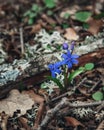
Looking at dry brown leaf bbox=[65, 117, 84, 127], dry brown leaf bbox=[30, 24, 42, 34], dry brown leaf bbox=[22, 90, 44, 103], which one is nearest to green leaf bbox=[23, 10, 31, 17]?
dry brown leaf bbox=[30, 24, 42, 34]

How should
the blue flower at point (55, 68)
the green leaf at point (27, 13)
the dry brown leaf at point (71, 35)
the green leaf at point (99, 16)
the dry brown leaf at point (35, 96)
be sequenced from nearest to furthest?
the blue flower at point (55, 68), the dry brown leaf at point (35, 96), the dry brown leaf at point (71, 35), the green leaf at point (99, 16), the green leaf at point (27, 13)

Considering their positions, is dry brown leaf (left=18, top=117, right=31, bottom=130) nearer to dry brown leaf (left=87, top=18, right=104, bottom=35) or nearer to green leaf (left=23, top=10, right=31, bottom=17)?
dry brown leaf (left=87, top=18, right=104, bottom=35)

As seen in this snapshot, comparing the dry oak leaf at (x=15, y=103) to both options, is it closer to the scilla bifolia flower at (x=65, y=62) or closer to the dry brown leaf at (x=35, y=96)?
the dry brown leaf at (x=35, y=96)

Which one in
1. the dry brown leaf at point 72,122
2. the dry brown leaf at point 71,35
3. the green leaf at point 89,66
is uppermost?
the dry brown leaf at point 71,35

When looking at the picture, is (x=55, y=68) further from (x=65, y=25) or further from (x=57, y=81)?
(x=65, y=25)

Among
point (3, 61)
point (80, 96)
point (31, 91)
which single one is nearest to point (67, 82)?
point (80, 96)

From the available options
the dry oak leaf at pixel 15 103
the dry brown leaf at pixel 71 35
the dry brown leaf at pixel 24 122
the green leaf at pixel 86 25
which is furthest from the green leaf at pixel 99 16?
the dry brown leaf at pixel 24 122

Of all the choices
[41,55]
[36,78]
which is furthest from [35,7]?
[36,78]

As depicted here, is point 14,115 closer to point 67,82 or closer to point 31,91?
point 31,91
